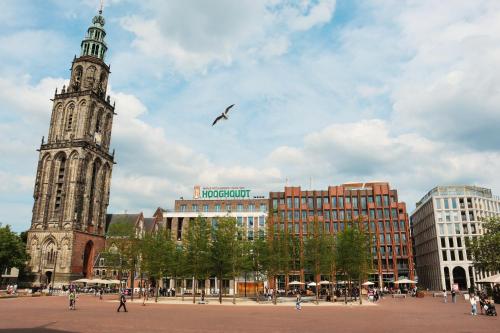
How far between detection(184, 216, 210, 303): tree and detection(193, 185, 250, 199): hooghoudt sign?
44192 millimetres

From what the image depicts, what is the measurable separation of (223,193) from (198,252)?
157ft

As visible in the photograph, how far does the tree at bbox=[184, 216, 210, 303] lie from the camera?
56303mm

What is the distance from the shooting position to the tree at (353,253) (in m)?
53.3

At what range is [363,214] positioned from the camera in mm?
105188

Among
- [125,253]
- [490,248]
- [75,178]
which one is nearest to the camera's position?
[490,248]

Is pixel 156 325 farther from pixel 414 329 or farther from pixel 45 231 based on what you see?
pixel 45 231

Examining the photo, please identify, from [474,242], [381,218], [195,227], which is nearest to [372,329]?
[195,227]

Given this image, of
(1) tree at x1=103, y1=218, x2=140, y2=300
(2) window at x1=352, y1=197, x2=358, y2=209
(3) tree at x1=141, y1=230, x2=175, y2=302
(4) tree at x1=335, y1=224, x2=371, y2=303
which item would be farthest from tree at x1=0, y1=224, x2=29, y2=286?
(2) window at x1=352, y1=197, x2=358, y2=209

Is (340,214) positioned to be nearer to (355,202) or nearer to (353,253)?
(355,202)

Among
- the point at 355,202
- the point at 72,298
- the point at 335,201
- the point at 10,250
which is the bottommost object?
the point at 72,298

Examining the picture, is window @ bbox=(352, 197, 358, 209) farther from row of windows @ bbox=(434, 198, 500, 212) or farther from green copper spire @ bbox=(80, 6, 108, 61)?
green copper spire @ bbox=(80, 6, 108, 61)

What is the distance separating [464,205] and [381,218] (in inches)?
959

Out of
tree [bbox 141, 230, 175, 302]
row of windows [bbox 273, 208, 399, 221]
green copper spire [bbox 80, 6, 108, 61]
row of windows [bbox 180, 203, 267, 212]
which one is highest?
green copper spire [bbox 80, 6, 108, 61]

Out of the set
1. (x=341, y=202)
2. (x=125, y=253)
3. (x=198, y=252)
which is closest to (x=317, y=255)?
(x=198, y=252)
